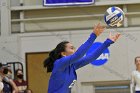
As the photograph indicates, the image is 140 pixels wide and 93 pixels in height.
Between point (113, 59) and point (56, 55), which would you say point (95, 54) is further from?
point (113, 59)

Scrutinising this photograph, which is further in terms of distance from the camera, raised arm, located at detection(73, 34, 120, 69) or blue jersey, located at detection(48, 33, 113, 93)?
raised arm, located at detection(73, 34, 120, 69)

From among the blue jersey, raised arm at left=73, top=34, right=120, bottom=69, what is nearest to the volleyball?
raised arm at left=73, top=34, right=120, bottom=69

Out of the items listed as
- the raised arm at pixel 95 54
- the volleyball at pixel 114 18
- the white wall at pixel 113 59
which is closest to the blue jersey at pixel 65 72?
the raised arm at pixel 95 54

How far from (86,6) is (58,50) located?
22.4ft

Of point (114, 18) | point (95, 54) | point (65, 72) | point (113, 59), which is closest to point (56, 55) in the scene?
point (65, 72)

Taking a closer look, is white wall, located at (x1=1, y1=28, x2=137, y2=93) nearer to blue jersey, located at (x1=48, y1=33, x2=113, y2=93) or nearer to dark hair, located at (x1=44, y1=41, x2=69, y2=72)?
dark hair, located at (x1=44, y1=41, x2=69, y2=72)

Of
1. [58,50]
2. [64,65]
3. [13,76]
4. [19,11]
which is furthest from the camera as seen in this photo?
[19,11]

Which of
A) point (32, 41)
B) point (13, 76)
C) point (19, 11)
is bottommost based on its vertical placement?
point (13, 76)

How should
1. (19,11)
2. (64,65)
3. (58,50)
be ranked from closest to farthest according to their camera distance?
(64,65), (58,50), (19,11)

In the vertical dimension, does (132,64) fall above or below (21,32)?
below

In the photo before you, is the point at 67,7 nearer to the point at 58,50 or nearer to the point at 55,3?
the point at 55,3

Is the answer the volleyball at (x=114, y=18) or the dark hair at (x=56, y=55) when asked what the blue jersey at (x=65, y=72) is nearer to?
the dark hair at (x=56, y=55)

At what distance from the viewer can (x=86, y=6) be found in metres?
11.0

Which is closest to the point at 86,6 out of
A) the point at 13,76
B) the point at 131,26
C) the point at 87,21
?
the point at 87,21
